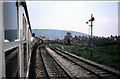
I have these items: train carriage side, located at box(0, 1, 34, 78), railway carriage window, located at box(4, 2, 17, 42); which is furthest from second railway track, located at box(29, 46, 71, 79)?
railway carriage window, located at box(4, 2, 17, 42)

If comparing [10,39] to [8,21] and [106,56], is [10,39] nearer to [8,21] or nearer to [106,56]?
[8,21]

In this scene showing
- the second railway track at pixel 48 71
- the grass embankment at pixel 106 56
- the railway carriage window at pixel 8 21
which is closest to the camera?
the railway carriage window at pixel 8 21

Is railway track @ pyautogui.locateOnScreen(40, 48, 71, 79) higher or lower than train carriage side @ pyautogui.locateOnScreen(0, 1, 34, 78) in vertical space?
lower

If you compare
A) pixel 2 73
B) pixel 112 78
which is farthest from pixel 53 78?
pixel 2 73

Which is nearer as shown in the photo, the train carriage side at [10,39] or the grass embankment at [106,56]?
the train carriage side at [10,39]

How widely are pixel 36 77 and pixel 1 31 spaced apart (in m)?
5.76

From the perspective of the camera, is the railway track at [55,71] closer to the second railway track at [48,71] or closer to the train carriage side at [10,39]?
the second railway track at [48,71]

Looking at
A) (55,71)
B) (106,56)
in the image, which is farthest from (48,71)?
(106,56)

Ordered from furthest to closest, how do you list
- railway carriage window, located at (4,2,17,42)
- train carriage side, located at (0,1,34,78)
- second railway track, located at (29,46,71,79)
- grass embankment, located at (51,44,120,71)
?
1. grass embankment, located at (51,44,120,71)
2. second railway track, located at (29,46,71,79)
3. railway carriage window, located at (4,2,17,42)
4. train carriage side, located at (0,1,34,78)

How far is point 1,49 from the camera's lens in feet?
2.91

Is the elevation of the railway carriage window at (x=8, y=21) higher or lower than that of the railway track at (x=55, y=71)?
higher

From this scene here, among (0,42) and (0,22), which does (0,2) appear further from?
(0,42)

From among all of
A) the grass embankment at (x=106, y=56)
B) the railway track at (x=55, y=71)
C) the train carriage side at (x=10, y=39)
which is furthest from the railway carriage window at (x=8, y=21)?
the grass embankment at (x=106, y=56)

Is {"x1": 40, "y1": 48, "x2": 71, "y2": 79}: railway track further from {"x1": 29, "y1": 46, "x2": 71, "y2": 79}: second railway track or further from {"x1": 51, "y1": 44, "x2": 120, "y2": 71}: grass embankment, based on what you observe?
{"x1": 51, "y1": 44, "x2": 120, "y2": 71}: grass embankment
